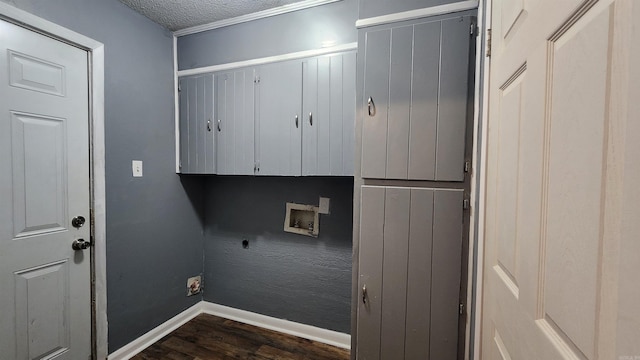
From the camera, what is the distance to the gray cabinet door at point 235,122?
6.41 feet

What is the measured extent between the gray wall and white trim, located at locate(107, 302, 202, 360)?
40mm

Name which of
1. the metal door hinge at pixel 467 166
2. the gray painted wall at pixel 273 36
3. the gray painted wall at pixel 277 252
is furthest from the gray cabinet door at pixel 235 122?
the metal door hinge at pixel 467 166

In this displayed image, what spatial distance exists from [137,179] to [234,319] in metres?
1.43

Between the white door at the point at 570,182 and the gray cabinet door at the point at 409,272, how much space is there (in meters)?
0.44

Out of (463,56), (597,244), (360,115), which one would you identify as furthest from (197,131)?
(597,244)

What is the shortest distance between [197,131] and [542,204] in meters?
2.18

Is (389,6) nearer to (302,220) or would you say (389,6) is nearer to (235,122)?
(235,122)

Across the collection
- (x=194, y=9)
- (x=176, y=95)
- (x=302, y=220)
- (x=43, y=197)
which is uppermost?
(x=194, y=9)

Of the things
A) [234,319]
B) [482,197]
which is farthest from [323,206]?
[234,319]

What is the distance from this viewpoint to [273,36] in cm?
195

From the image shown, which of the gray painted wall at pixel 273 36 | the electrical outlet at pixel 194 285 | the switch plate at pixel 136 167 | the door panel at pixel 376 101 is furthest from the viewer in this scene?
the electrical outlet at pixel 194 285

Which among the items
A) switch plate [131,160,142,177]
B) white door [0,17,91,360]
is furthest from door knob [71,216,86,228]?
switch plate [131,160,142,177]

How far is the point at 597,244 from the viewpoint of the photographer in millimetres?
380

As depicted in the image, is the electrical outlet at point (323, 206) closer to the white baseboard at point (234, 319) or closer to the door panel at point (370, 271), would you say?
the door panel at point (370, 271)
